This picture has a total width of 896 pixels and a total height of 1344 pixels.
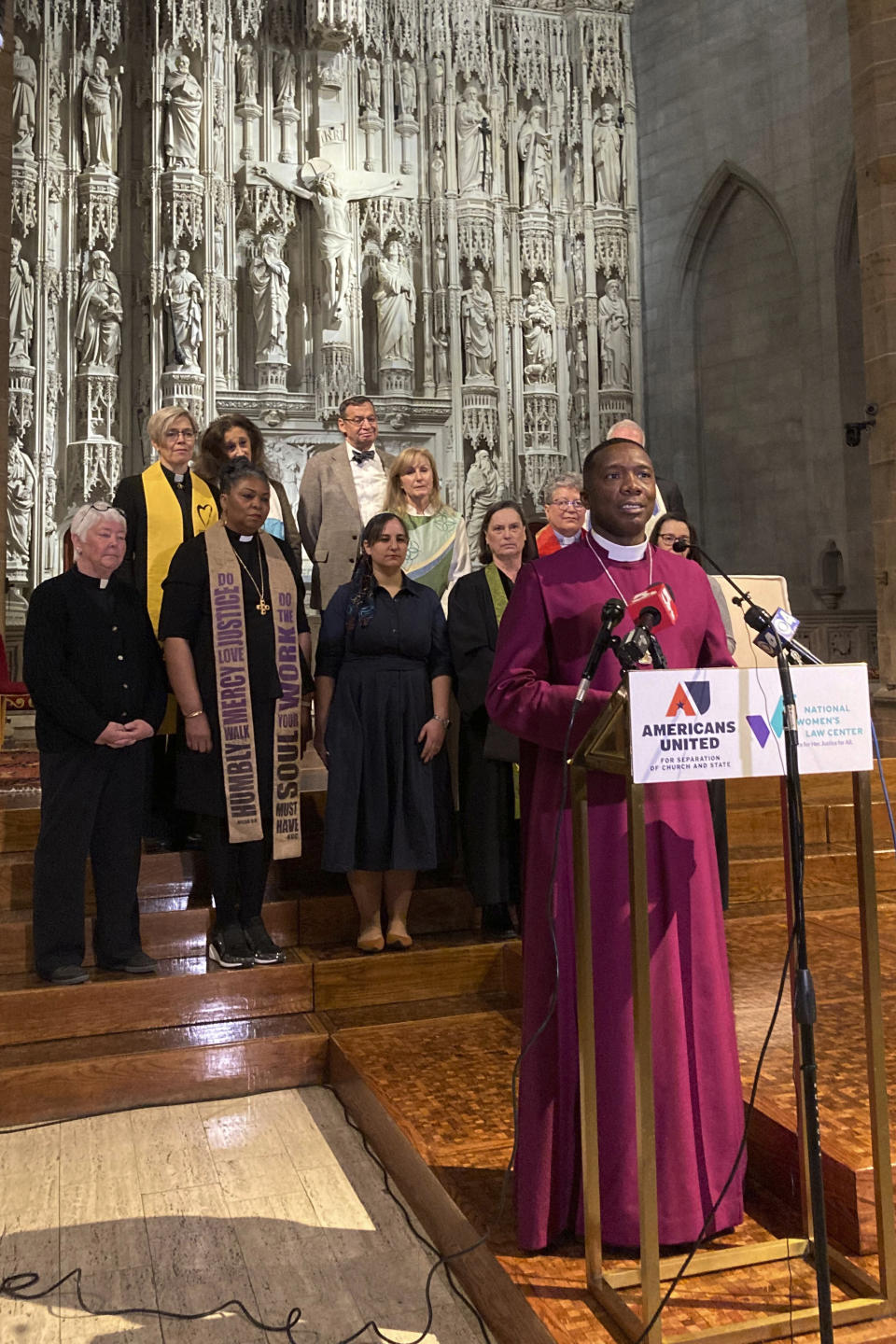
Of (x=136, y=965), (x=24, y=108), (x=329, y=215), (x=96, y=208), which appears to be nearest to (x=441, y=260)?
(x=329, y=215)

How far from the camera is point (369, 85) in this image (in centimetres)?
1113

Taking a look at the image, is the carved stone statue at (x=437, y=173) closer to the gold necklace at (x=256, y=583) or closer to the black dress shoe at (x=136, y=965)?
the gold necklace at (x=256, y=583)

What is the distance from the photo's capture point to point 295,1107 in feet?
11.9

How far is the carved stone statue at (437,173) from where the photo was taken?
11.2m

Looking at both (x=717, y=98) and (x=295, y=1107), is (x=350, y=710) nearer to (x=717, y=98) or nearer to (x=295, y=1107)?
(x=295, y=1107)

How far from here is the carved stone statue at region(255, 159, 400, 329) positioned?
10.7 metres

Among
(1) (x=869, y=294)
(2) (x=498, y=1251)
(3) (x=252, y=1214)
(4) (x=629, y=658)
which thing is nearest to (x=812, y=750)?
(4) (x=629, y=658)

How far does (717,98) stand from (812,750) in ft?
36.4

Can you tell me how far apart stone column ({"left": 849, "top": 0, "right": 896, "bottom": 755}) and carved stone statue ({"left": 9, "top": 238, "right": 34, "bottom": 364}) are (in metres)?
6.55

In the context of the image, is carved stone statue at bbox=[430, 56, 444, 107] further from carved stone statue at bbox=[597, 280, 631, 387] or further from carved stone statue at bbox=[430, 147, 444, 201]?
carved stone statue at bbox=[597, 280, 631, 387]

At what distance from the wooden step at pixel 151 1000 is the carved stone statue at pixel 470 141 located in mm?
8956

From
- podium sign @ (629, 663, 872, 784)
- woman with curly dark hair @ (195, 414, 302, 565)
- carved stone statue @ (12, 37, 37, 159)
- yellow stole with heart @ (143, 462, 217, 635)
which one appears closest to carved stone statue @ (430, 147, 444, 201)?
carved stone statue @ (12, 37, 37, 159)

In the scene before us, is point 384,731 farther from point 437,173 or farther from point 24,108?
point 437,173

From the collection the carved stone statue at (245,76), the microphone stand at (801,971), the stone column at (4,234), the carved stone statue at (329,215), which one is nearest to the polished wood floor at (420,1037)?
the microphone stand at (801,971)
